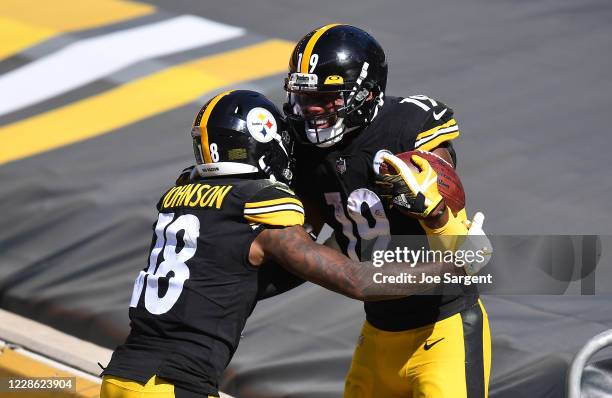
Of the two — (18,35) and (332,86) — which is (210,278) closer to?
(332,86)

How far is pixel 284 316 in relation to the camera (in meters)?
4.89

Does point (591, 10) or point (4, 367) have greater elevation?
point (591, 10)

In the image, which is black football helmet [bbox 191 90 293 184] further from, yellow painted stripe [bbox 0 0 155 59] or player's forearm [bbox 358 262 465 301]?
yellow painted stripe [bbox 0 0 155 59]

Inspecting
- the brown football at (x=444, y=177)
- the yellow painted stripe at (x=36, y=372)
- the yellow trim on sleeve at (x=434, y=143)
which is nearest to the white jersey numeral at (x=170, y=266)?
the brown football at (x=444, y=177)

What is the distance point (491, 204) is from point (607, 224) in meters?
0.58

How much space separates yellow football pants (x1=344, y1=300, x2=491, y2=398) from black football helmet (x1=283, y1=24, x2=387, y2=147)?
77 centimetres

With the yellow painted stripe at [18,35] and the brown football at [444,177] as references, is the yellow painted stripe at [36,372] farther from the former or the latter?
the yellow painted stripe at [18,35]

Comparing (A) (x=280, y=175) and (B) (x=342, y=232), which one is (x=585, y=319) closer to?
(B) (x=342, y=232)

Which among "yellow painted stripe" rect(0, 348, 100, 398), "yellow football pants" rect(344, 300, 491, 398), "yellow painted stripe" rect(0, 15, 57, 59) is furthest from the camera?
"yellow painted stripe" rect(0, 15, 57, 59)

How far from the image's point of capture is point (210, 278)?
3.36 meters

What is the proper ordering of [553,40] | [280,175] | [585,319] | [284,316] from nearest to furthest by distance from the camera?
[280,175] → [585,319] → [284,316] → [553,40]

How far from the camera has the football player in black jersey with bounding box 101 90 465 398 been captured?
3.31m

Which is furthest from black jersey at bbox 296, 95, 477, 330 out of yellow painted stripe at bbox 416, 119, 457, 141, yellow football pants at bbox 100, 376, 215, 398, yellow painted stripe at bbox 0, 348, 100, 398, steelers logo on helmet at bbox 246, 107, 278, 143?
yellow painted stripe at bbox 0, 348, 100, 398

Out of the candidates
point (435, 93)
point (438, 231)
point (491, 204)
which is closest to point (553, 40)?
point (435, 93)
